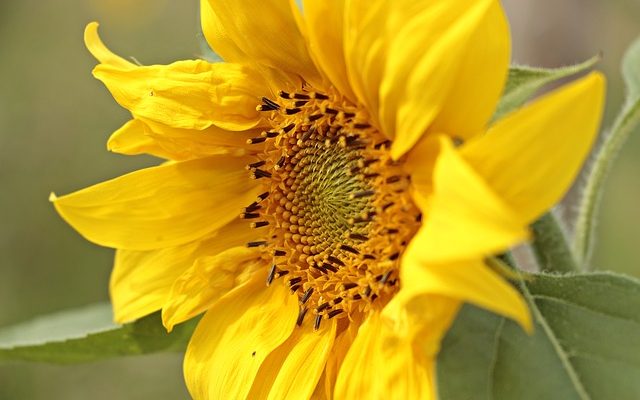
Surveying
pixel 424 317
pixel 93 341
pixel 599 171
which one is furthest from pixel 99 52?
pixel 599 171

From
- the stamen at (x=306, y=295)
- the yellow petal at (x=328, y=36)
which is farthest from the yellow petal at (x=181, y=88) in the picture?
the stamen at (x=306, y=295)

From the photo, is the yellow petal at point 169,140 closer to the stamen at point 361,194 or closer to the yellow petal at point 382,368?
the stamen at point 361,194

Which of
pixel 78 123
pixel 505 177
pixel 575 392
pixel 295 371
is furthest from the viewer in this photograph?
pixel 78 123

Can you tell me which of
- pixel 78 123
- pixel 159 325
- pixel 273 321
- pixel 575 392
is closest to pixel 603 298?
pixel 575 392

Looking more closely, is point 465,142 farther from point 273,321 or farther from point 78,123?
point 78,123

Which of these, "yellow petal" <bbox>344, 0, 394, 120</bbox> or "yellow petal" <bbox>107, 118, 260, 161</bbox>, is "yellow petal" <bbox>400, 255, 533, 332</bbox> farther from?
"yellow petal" <bbox>107, 118, 260, 161</bbox>

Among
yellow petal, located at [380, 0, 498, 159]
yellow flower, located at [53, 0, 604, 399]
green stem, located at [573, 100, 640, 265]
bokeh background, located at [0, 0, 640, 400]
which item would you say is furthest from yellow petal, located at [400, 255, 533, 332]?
→ bokeh background, located at [0, 0, 640, 400]
